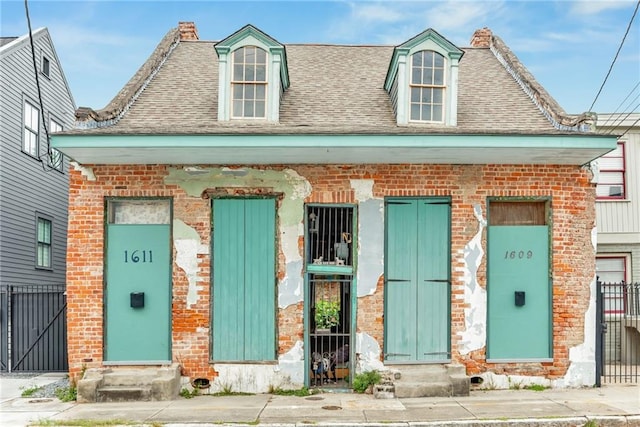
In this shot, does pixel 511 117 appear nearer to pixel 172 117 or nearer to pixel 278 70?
pixel 278 70

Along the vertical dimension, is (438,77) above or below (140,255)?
above

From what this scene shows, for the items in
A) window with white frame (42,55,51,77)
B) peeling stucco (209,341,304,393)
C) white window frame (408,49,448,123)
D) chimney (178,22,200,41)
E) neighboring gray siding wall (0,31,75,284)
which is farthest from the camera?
window with white frame (42,55,51,77)

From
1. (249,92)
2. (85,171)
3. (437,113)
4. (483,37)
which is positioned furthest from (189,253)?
(483,37)

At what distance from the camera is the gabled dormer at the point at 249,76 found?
10.9 meters

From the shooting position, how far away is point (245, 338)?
10422 millimetres

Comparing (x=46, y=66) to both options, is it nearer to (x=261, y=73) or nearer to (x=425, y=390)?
(x=261, y=73)

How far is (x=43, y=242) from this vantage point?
18016mm

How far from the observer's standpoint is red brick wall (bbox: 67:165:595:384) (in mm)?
10359

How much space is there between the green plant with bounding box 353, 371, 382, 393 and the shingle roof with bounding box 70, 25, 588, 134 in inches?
160

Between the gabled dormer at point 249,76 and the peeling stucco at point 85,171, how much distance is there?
2.38 meters

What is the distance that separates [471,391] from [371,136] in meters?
4.59

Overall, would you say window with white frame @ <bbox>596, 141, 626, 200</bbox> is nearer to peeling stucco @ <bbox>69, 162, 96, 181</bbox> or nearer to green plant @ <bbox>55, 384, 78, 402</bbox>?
peeling stucco @ <bbox>69, 162, 96, 181</bbox>

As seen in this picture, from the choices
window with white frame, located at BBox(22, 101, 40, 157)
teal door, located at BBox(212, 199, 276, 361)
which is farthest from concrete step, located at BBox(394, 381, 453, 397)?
window with white frame, located at BBox(22, 101, 40, 157)

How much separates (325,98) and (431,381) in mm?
5612
